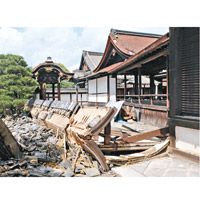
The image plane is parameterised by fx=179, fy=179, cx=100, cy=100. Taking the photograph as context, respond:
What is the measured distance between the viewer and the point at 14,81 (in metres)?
12.6

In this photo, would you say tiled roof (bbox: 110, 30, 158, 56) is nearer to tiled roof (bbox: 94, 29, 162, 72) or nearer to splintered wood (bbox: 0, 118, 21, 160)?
tiled roof (bbox: 94, 29, 162, 72)

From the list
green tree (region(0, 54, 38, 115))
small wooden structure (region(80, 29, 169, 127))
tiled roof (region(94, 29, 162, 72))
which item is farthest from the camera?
green tree (region(0, 54, 38, 115))

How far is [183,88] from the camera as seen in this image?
146 inches

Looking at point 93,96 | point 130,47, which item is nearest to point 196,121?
point 130,47

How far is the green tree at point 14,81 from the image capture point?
40.7 ft

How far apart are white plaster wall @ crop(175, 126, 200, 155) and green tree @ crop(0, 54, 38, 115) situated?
1150 centimetres

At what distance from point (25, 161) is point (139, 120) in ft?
18.9

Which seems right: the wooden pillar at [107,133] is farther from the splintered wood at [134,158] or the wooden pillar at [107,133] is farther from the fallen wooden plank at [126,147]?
the splintered wood at [134,158]

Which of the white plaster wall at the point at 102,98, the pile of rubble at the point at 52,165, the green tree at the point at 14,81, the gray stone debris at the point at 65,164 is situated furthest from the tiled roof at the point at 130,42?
the gray stone debris at the point at 65,164

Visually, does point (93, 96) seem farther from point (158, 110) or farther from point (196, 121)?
point (196, 121)

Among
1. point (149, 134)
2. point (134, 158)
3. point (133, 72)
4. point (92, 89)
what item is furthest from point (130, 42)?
point (134, 158)

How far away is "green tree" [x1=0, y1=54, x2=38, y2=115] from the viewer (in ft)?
40.7

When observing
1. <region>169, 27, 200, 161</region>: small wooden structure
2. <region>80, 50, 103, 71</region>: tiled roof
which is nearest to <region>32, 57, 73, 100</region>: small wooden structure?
<region>80, 50, 103, 71</region>: tiled roof

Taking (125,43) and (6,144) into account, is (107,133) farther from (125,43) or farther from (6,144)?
(125,43)
